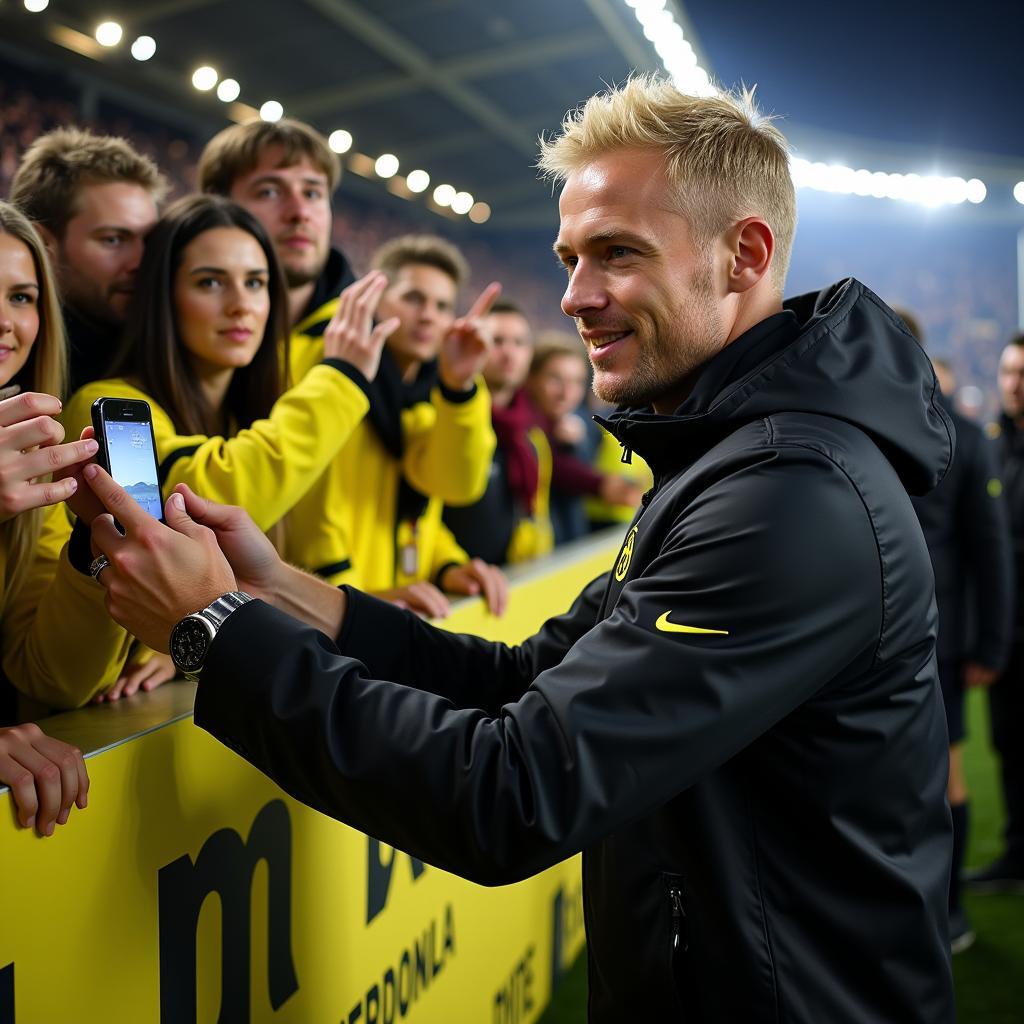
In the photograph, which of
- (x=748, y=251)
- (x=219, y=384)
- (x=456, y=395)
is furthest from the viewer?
(x=456, y=395)

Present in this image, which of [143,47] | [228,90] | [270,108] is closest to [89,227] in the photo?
[143,47]

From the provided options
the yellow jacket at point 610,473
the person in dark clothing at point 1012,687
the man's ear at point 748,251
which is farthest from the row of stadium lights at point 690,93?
the yellow jacket at point 610,473

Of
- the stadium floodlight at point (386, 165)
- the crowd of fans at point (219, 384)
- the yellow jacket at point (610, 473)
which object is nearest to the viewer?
the crowd of fans at point (219, 384)

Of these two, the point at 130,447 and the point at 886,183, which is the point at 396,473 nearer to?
the point at 130,447

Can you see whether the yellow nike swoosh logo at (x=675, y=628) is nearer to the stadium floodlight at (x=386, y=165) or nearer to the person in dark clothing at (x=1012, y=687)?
the person in dark clothing at (x=1012, y=687)

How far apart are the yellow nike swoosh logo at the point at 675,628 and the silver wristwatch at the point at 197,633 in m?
0.44

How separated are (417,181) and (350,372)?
8.89 metres

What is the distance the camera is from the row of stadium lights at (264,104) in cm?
606

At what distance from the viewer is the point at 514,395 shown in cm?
418

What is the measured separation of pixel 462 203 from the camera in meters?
11.6

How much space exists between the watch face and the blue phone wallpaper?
17 cm

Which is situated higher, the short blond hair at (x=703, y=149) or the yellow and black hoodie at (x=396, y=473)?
the short blond hair at (x=703, y=149)

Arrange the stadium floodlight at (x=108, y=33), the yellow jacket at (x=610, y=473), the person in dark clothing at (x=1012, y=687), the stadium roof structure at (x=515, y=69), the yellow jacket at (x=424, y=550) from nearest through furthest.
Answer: the yellow jacket at (x=424, y=550) → the person in dark clothing at (x=1012, y=687) → the yellow jacket at (x=610, y=473) → the stadium floodlight at (x=108, y=33) → the stadium roof structure at (x=515, y=69)

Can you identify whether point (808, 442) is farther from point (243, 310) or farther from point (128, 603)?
point (243, 310)
